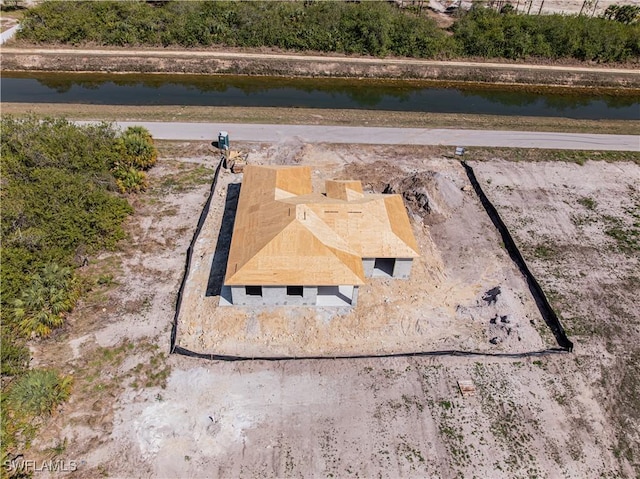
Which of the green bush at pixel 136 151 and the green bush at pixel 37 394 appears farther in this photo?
the green bush at pixel 136 151

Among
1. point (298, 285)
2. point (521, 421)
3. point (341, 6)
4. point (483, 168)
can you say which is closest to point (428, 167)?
point (483, 168)

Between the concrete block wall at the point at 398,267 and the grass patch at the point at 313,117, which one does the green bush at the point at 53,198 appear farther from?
the concrete block wall at the point at 398,267

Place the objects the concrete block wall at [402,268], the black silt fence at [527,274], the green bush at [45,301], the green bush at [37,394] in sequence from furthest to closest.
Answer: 1. the concrete block wall at [402,268]
2. the black silt fence at [527,274]
3. the green bush at [45,301]
4. the green bush at [37,394]

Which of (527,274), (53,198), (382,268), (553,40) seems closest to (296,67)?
(553,40)

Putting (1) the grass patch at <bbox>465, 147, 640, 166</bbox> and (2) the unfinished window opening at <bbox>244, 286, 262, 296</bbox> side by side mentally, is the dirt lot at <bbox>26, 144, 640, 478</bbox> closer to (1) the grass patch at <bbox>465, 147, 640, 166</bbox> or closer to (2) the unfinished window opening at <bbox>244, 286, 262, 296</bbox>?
(2) the unfinished window opening at <bbox>244, 286, 262, 296</bbox>

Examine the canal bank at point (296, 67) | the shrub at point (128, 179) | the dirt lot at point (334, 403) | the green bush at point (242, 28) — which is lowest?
the dirt lot at point (334, 403)

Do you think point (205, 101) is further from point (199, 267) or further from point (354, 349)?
point (354, 349)

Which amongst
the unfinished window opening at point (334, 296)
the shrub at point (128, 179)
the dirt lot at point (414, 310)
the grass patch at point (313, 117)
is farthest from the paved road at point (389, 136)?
the unfinished window opening at point (334, 296)

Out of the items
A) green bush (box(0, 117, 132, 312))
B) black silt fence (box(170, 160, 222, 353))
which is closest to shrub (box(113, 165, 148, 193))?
green bush (box(0, 117, 132, 312))
